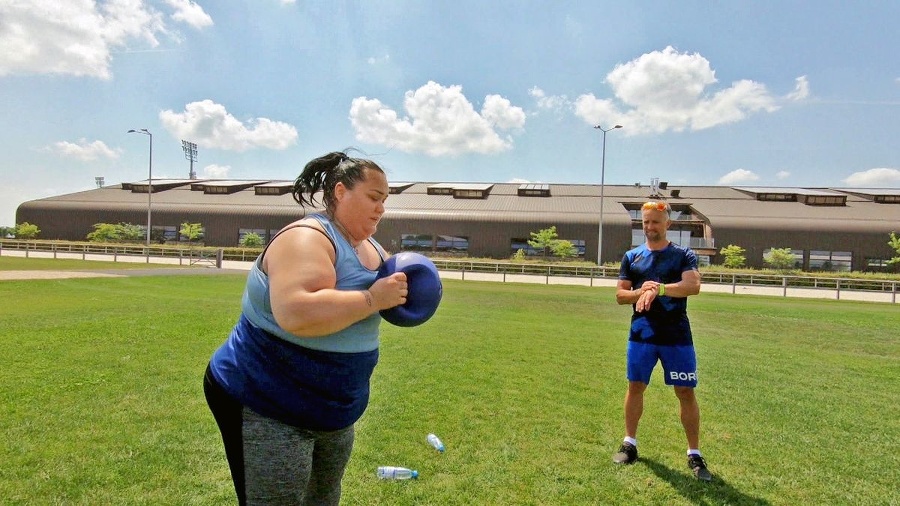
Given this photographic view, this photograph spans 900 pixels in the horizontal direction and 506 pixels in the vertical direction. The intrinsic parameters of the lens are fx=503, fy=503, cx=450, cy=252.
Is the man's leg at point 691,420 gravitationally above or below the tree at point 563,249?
below

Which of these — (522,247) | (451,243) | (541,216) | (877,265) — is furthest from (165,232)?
Answer: (877,265)

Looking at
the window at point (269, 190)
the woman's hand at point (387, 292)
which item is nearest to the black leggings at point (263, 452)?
the woman's hand at point (387, 292)

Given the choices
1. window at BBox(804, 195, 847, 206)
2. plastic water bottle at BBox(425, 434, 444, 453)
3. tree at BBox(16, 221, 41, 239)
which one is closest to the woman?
plastic water bottle at BBox(425, 434, 444, 453)

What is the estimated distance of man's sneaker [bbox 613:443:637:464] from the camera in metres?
4.44

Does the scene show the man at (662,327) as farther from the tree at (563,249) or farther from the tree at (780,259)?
the tree at (780,259)

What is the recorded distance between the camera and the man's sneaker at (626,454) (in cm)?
444

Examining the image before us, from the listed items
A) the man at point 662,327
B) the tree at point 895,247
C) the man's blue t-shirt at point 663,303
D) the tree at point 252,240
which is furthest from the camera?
the tree at point 252,240

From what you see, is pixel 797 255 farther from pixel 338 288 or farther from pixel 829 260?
pixel 338 288

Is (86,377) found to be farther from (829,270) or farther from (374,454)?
(829,270)

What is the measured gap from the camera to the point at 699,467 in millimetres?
4270

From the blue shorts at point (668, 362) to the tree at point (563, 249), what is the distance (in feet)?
137

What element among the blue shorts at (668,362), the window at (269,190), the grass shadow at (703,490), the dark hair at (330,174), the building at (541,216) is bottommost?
the grass shadow at (703,490)

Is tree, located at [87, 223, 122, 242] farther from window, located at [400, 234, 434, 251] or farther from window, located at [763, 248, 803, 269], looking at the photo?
window, located at [763, 248, 803, 269]

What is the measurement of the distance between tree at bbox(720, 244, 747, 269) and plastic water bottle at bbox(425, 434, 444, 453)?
144 ft
